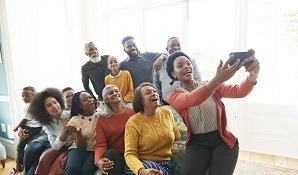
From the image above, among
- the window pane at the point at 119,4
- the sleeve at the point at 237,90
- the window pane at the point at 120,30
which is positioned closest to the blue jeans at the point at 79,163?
the sleeve at the point at 237,90

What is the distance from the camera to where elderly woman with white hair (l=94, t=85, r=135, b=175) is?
161 centimetres

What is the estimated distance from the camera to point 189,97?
1.18 m

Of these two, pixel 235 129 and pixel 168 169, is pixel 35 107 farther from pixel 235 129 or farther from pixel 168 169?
pixel 235 129

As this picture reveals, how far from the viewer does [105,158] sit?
1.57m

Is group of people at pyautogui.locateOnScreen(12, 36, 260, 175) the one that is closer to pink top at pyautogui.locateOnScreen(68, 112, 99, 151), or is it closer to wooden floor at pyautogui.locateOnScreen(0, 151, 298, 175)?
pink top at pyautogui.locateOnScreen(68, 112, 99, 151)

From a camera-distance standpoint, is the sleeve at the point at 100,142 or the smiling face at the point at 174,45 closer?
the sleeve at the point at 100,142

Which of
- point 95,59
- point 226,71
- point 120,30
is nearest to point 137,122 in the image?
point 226,71

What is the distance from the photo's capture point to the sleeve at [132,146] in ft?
4.65

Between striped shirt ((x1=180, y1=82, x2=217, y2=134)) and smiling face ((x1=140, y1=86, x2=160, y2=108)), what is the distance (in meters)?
0.31

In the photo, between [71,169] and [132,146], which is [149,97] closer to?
[132,146]

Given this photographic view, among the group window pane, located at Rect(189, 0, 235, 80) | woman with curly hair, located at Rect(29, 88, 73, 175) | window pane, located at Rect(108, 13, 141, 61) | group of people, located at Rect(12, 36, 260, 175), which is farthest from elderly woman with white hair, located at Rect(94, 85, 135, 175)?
window pane, located at Rect(108, 13, 141, 61)

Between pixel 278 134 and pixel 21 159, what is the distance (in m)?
3.03

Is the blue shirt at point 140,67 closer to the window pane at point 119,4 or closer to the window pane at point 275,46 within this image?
the window pane at point 275,46

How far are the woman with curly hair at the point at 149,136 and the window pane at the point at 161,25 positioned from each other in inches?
82.6
